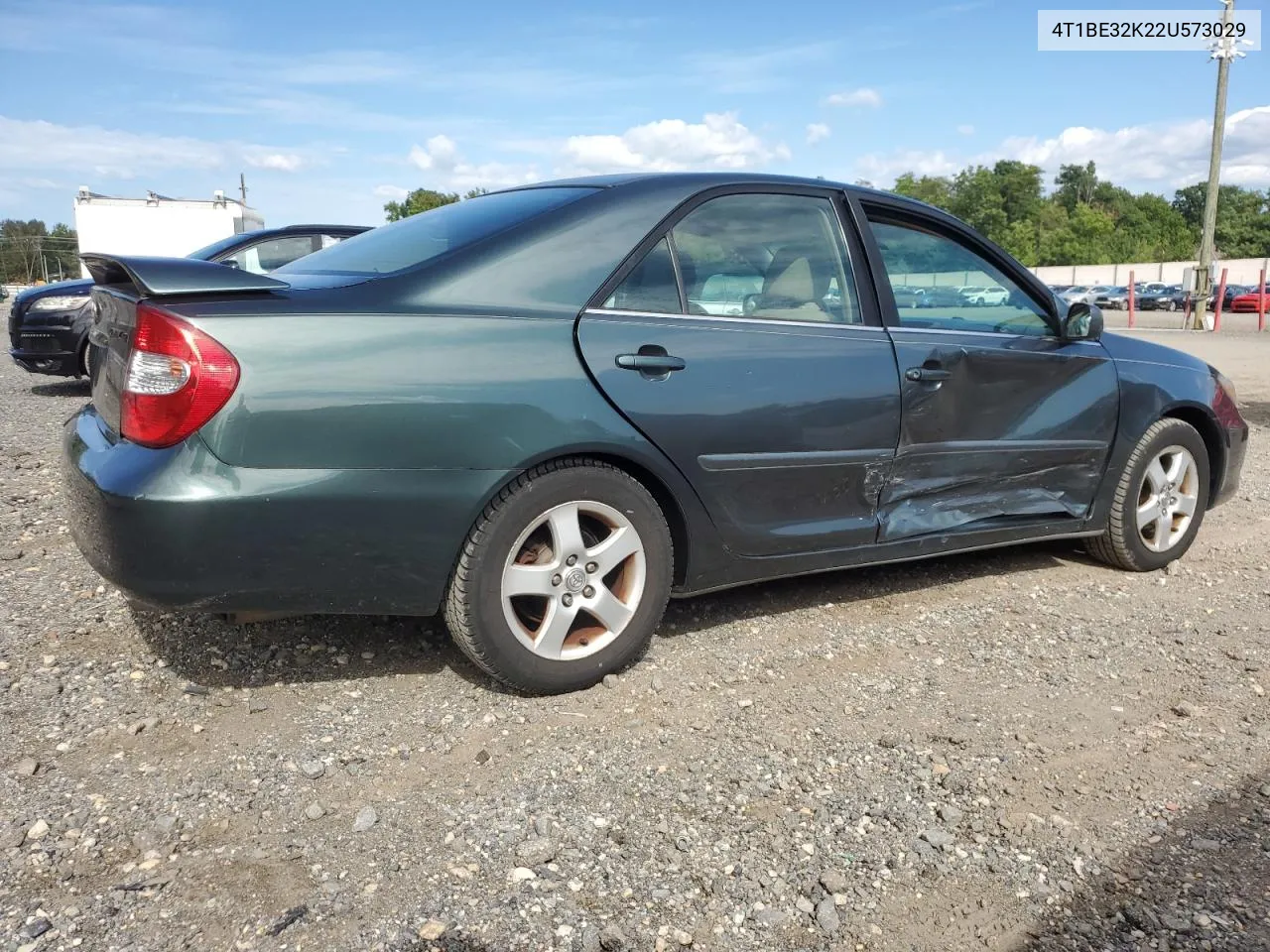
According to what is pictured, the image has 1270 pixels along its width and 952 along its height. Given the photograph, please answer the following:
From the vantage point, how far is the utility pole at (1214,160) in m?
24.6

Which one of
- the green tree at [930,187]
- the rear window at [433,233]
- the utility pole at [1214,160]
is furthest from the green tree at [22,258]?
the rear window at [433,233]

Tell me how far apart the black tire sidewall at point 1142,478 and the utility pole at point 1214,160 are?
2414cm

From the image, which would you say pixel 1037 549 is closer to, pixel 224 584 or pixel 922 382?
pixel 922 382

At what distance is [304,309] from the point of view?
2.63 m

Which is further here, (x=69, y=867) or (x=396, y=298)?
(x=396, y=298)

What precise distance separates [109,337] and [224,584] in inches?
34.1

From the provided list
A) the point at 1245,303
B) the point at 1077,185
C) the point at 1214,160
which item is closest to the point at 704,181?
the point at 1214,160

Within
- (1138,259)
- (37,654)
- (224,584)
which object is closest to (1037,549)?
(224,584)

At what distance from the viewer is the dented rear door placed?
12.0ft

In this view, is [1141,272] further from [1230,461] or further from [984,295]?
[984,295]

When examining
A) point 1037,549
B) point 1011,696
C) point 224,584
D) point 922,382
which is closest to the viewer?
point 224,584

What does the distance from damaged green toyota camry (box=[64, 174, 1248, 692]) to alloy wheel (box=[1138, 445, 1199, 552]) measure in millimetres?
470

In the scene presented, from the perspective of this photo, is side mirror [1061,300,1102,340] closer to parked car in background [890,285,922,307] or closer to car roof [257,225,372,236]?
parked car in background [890,285,922,307]

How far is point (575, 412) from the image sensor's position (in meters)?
2.88
